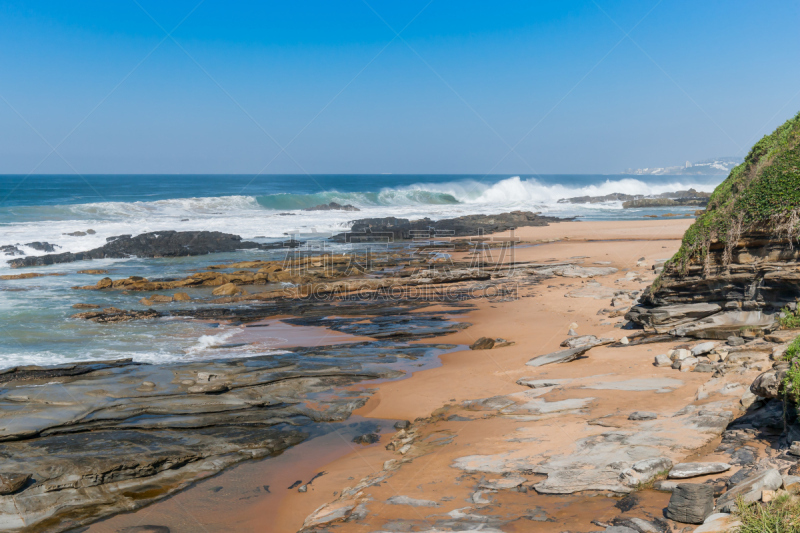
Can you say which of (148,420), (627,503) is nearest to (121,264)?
(148,420)

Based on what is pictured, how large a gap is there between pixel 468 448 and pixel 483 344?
466 centimetres

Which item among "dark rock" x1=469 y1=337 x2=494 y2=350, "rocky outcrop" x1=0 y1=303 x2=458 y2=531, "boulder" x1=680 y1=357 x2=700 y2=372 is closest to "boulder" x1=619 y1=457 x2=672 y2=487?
"boulder" x1=680 y1=357 x2=700 y2=372

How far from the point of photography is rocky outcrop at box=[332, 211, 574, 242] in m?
31.3

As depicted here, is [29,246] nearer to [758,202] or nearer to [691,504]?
[758,202]

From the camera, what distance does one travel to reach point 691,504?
3506 millimetres

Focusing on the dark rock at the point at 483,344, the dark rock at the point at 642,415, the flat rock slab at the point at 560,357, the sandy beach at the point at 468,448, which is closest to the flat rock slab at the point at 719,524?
the sandy beach at the point at 468,448

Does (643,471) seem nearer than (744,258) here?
Yes

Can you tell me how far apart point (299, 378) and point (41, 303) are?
392 inches

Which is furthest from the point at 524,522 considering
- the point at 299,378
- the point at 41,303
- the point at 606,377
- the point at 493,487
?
the point at 41,303

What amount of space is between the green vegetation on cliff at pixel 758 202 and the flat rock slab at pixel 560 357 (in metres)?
2.09

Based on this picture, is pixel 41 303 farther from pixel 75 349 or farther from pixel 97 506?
pixel 97 506

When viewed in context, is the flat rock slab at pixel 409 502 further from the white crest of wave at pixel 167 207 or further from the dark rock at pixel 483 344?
the white crest of wave at pixel 167 207

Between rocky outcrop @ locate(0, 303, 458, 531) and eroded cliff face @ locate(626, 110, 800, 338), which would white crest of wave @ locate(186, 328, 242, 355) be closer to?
rocky outcrop @ locate(0, 303, 458, 531)

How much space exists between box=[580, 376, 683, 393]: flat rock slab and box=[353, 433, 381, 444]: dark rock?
106 inches
